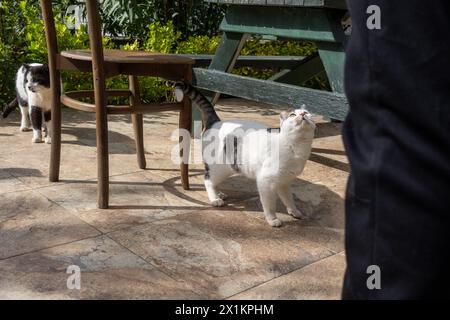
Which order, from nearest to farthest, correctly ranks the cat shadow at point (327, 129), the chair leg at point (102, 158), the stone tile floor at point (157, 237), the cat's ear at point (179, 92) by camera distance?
the stone tile floor at point (157, 237)
the chair leg at point (102, 158)
the cat's ear at point (179, 92)
the cat shadow at point (327, 129)

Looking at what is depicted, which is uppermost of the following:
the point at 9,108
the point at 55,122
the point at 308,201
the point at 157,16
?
Answer: the point at 157,16

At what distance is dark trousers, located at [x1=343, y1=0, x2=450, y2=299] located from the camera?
68cm

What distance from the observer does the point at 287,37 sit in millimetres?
3402

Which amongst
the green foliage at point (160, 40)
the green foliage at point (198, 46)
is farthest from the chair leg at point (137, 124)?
the green foliage at point (198, 46)

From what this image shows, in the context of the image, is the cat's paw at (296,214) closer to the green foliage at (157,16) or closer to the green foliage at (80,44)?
the green foliage at (80,44)

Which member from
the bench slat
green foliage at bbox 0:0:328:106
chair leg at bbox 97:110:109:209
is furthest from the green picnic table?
green foliage at bbox 0:0:328:106

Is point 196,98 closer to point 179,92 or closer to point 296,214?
point 179,92

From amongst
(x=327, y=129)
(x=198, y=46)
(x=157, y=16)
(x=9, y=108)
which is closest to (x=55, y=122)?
(x=9, y=108)

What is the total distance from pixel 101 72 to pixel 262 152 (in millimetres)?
918

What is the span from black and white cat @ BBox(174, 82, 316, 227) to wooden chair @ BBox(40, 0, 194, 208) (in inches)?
4.7

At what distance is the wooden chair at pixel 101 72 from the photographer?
8.19ft

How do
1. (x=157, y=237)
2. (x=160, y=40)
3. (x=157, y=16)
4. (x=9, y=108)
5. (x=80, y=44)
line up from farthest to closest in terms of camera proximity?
(x=157, y=16)
(x=160, y=40)
(x=80, y=44)
(x=9, y=108)
(x=157, y=237)

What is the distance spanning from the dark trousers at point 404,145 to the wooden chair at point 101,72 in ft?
6.41
